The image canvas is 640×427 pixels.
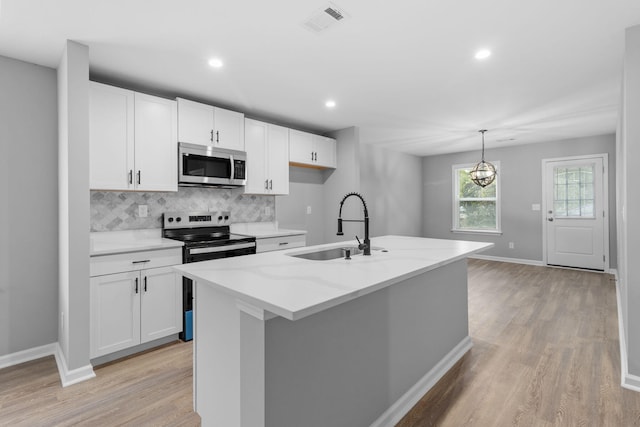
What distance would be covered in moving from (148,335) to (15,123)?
1949mm

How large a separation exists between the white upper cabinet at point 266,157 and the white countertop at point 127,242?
1.09m

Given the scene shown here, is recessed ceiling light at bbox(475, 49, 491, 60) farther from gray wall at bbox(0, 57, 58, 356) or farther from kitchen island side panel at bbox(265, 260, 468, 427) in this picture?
gray wall at bbox(0, 57, 58, 356)

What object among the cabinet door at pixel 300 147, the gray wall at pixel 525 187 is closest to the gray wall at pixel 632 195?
the cabinet door at pixel 300 147

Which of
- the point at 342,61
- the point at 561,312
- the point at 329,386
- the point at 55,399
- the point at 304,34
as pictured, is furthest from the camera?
the point at 561,312

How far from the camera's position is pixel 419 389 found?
208 centimetres

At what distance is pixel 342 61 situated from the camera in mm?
2680

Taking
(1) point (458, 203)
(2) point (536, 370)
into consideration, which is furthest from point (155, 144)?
(1) point (458, 203)

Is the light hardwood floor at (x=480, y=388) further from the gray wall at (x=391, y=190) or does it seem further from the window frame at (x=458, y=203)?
the window frame at (x=458, y=203)

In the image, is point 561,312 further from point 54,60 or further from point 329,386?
point 54,60

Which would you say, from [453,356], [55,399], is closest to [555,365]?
[453,356]

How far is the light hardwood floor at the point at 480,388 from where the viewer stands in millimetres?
1895

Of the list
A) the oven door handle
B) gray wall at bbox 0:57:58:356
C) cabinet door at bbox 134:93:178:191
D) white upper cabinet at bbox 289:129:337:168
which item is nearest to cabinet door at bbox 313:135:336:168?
white upper cabinet at bbox 289:129:337:168

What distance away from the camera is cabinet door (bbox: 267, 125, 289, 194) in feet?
13.1

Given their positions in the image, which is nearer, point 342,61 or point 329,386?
point 329,386
